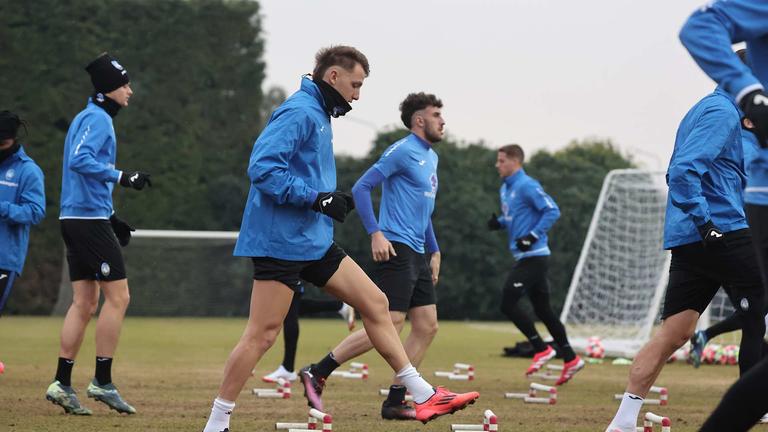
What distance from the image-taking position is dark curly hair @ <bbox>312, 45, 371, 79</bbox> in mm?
6926

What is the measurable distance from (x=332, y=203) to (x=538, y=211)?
7.48m

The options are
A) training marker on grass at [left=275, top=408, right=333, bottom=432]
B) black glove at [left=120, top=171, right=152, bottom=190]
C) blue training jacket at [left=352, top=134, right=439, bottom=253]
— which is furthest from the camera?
blue training jacket at [left=352, top=134, right=439, bottom=253]

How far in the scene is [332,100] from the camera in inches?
269

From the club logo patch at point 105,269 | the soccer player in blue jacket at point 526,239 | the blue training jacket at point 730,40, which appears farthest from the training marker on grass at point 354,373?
the blue training jacket at point 730,40

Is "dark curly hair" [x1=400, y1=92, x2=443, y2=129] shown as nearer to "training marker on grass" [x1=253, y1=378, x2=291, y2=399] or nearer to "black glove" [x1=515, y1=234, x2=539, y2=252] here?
"training marker on grass" [x1=253, y1=378, x2=291, y2=399]

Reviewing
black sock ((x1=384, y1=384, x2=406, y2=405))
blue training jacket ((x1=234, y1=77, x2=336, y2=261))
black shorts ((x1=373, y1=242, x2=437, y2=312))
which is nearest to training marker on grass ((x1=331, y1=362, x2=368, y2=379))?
black shorts ((x1=373, y1=242, x2=437, y2=312))

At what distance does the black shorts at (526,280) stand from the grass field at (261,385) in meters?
0.90

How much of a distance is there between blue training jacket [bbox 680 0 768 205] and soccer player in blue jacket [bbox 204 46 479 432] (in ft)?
7.28

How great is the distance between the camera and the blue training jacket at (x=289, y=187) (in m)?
6.37

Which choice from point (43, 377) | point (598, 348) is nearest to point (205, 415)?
point (43, 377)

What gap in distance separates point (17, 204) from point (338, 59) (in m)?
3.31

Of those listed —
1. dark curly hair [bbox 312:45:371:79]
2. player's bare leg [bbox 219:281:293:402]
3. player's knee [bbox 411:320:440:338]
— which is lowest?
player's knee [bbox 411:320:440:338]

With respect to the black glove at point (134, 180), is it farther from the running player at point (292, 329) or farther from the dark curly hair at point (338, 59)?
the running player at point (292, 329)

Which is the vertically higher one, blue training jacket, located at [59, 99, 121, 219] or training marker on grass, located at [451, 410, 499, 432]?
blue training jacket, located at [59, 99, 121, 219]
